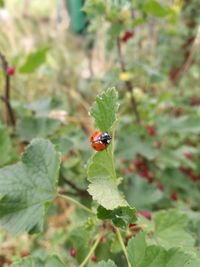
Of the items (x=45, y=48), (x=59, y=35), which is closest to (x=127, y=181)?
(x=45, y=48)

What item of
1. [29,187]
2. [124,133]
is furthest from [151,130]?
[29,187]

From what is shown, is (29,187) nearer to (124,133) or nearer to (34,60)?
(34,60)

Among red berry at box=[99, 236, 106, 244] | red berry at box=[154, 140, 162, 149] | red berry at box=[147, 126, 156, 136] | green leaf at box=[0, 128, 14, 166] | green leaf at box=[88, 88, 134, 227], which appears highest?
red berry at box=[147, 126, 156, 136]

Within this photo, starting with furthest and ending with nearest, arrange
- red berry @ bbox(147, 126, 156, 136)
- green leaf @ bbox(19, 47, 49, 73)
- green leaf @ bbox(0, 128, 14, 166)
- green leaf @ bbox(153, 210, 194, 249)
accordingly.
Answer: red berry @ bbox(147, 126, 156, 136)
green leaf @ bbox(19, 47, 49, 73)
green leaf @ bbox(0, 128, 14, 166)
green leaf @ bbox(153, 210, 194, 249)

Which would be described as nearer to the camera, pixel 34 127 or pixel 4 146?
pixel 4 146

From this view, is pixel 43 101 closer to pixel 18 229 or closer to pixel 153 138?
Answer: pixel 153 138

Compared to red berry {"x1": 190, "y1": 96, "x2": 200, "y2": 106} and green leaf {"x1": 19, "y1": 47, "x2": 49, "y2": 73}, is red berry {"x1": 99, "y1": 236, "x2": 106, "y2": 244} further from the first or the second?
red berry {"x1": 190, "y1": 96, "x2": 200, "y2": 106}

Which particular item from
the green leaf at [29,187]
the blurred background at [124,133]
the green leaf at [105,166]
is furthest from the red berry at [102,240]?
the green leaf at [105,166]

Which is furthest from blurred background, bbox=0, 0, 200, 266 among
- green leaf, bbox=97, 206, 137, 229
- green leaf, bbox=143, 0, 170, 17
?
green leaf, bbox=97, 206, 137, 229
